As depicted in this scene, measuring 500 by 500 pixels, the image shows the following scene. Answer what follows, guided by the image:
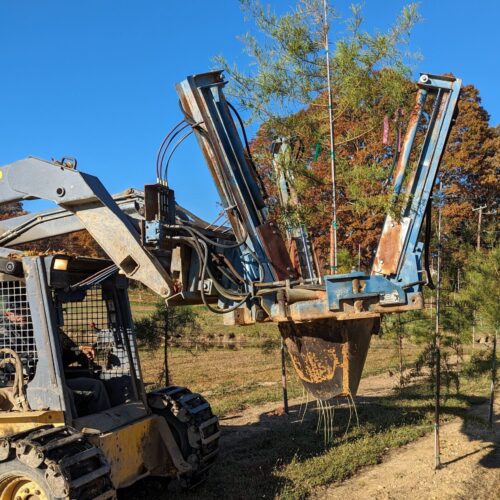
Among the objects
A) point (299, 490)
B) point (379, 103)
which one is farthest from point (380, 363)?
point (379, 103)

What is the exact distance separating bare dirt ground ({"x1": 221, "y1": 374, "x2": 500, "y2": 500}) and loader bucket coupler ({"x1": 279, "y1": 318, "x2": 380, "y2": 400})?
212cm

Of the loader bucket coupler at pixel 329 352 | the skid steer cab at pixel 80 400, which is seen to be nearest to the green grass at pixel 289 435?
the skid steer cab at pixel 80 400

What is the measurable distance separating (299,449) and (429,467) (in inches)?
69.9

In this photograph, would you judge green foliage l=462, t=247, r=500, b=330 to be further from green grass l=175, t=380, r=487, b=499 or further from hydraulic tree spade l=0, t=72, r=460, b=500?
hydraulic tree spade l=0, t=72, r=460, b=500

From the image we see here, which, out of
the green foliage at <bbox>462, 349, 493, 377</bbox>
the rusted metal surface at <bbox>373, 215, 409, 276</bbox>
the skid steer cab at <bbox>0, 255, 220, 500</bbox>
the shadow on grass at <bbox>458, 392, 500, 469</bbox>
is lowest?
the shadow on grass at <bbox>458, 392, 500, 469</bbox>

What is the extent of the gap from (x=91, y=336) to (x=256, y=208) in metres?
2.68

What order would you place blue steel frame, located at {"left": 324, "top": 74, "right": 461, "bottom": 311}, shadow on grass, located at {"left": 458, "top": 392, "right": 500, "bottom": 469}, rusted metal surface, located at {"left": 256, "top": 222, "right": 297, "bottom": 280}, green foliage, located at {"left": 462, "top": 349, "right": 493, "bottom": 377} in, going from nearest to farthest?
blue steel frame, located at {"left": 324, "top": 74, "right": 461, "bottom": 311}, rusted metal surface, located at {"left": 256, "top": 222, "right": 297, "bottom": 280}, shadow on grass, located at {"left": 458, "top": 392, "right": 500, "bottom": 469}, green foliage, located at {"left": 462, "top": 349, "right": 493, "bottom": 377}

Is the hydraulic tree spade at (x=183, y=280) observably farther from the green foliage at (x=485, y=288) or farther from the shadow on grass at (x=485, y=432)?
the green foliage at (x=485, y=288)

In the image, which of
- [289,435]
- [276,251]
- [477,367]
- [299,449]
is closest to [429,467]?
[299,449]

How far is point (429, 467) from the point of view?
7.93 m

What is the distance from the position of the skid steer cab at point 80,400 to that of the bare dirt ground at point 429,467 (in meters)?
1.84

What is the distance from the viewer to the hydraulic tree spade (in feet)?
16.2

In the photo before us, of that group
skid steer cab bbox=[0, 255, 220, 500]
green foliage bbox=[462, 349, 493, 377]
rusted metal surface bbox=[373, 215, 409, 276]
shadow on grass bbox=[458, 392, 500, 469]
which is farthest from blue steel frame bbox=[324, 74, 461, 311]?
green foliage bbox=[462, 349, 493, 377]

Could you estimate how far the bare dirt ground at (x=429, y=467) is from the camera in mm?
6977
